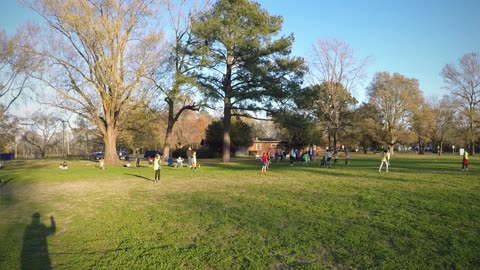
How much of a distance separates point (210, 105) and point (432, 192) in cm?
2579

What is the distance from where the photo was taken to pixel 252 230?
8.55 m

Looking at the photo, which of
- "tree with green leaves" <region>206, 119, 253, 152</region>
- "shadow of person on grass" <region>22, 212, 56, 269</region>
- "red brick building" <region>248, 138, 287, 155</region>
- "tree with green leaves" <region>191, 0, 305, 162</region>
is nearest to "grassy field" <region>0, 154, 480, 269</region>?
"shadow of person on grass" <region>22, 212, 56, 269</region>

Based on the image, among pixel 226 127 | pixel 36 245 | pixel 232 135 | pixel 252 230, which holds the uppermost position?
pixel 226 127

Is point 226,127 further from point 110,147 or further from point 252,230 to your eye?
point 252,230

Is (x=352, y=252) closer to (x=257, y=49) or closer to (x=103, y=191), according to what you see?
(x=103, y=191)

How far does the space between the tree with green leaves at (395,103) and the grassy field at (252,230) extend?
50287 millimetres

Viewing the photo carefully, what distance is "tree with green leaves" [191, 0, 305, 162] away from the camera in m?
32.7

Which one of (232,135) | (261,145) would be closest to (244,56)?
(232,135)

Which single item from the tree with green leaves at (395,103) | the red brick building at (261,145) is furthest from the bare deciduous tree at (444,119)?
the red brick building at (261,145)

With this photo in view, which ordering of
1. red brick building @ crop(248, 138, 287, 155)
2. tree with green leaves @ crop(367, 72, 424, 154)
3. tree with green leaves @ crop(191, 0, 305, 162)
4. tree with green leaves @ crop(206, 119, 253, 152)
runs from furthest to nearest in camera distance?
red brick building @ crop(248, 138, 287, 155) < tree with green leaves @ crop(367, 72, 424, 154) < tree with green leaves @ crop(206, 119, 253, 152) < tree with green leaves @ crop(191, 0, 305, 162)

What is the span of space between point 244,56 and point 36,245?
2802 cm

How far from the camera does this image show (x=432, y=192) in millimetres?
12820

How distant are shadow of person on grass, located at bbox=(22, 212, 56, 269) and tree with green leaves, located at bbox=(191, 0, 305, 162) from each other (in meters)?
24.5

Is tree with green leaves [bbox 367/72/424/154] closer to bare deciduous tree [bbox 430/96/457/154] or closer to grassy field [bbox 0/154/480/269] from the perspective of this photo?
bare deciduous tree [bbox 430/96/457/154]
